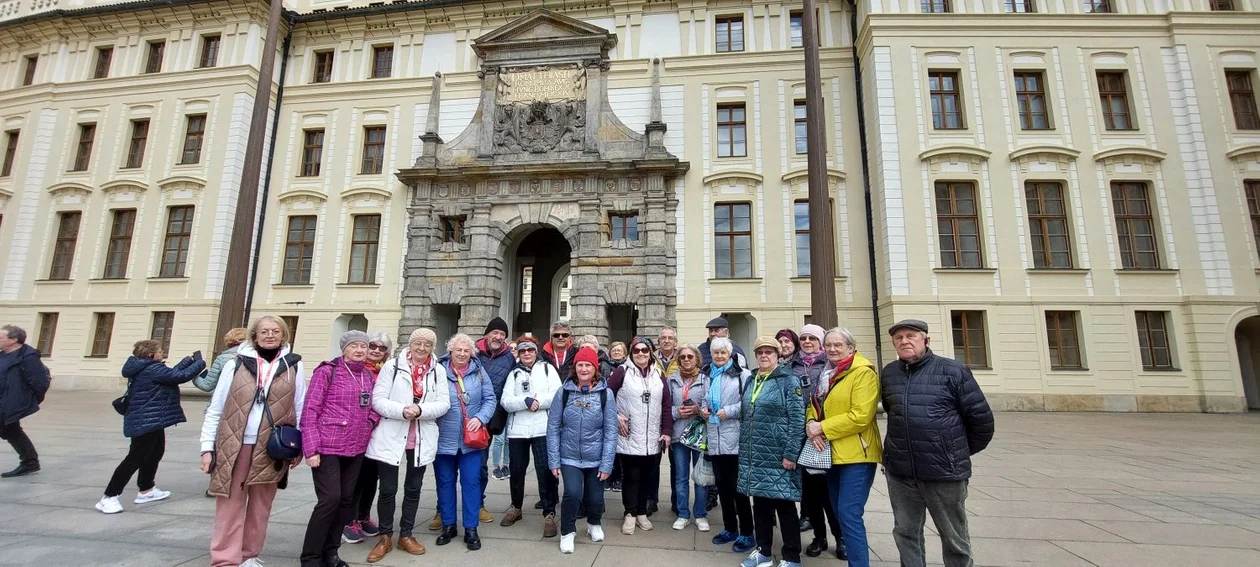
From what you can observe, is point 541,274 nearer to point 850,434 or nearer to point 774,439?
point 774,439

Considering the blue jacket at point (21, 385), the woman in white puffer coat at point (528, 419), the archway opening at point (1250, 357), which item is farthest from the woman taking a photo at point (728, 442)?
the archway opening at point (1250, 357)

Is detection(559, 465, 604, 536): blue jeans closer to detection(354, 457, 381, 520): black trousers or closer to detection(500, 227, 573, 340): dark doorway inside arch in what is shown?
detection(354, 457, 381, 520): black trousers

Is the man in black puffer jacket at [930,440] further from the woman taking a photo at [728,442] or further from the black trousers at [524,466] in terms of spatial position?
the black trousers at [524,466]

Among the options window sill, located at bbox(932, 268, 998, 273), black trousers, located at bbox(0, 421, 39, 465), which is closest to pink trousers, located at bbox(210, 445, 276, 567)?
black trousers, located at bbox(0, 421, 39, 465)

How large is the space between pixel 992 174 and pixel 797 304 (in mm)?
7241

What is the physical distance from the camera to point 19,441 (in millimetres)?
6996

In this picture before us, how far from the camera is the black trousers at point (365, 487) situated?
4.78 metres

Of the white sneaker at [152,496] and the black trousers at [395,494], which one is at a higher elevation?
the black trousers at [395,494]

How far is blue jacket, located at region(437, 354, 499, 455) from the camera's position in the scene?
4902 mm

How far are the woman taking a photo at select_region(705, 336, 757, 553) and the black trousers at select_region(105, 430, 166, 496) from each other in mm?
5856

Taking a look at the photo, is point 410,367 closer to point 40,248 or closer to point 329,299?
point 329,299

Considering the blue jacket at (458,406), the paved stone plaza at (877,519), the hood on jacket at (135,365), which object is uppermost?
the hood on jacket at (135,365)

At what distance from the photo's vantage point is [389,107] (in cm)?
2103

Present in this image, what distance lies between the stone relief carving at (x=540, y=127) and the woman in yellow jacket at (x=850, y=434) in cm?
1646
